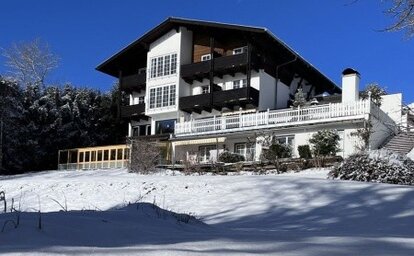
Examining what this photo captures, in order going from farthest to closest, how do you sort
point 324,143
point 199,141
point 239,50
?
point 239,50 → point 199,141 → point 324,143

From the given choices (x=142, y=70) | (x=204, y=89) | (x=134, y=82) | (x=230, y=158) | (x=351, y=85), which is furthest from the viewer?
(x=142, y=70)

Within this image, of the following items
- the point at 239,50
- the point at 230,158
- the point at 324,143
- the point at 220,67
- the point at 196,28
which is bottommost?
the point at 230,158

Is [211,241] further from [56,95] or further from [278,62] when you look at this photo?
[56,95]

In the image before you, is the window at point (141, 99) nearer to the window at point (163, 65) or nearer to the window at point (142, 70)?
the window at point (142, 70)

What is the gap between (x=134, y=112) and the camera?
136 ft

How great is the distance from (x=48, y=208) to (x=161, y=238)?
11540 mm

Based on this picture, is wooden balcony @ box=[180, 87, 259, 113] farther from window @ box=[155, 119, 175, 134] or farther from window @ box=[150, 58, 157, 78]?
window @ box=[150, 58, 157, 78]

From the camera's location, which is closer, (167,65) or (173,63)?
(173,63)

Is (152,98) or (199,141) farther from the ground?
(152,98)

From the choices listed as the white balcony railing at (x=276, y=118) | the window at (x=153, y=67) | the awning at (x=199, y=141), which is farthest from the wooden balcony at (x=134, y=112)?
the awning at (x=199, y=141)

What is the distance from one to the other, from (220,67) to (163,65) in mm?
5755

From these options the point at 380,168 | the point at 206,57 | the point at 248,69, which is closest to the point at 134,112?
the point at 206,57

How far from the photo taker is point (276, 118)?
103 feet

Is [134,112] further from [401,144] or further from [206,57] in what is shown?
[401,144]
